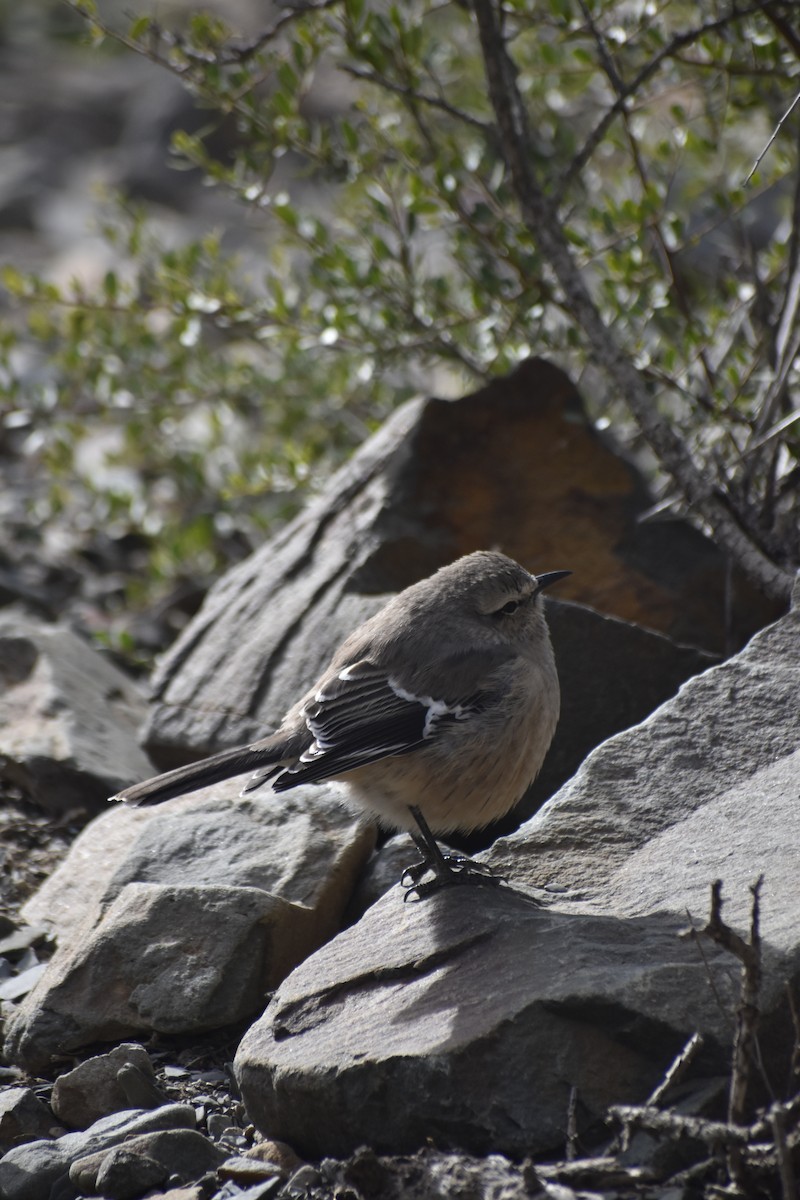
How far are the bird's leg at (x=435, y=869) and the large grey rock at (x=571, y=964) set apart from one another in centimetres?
7

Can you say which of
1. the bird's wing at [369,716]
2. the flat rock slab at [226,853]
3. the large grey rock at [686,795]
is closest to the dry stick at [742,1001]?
the large grey rock at [686,795]

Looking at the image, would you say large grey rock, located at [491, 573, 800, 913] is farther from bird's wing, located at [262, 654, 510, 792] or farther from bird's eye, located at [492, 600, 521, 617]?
bird's eye, located at [492, 600, 521, 617]

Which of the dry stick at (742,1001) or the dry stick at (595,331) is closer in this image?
the dry stick at (742,1001)

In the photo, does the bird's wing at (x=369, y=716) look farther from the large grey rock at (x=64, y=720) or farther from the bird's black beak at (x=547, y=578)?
the large grey rock at (x=64, y=720)

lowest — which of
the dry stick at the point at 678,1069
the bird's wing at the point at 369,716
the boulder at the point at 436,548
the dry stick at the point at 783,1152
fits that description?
the dry stick at the point at 783,1152

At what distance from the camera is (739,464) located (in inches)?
202

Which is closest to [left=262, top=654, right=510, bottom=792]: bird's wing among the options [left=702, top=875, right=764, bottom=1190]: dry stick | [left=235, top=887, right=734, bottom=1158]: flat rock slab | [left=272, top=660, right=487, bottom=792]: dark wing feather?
[left=272, top=660, right=487, bottom=792]: dark wing feather

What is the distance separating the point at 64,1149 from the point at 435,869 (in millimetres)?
1316

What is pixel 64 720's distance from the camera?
539 centimetres

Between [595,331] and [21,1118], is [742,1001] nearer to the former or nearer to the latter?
[21,1118]

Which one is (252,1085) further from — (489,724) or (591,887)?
(489,724)

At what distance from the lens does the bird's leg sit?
383 cm

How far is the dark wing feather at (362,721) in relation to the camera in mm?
3918

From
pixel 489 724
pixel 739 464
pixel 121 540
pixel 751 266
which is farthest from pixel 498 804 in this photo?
pixel 121 540
